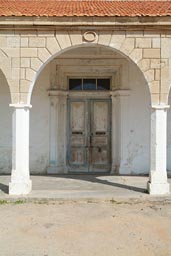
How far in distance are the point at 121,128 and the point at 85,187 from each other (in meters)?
2.72

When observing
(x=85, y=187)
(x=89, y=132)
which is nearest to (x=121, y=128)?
(x=89, y=132)

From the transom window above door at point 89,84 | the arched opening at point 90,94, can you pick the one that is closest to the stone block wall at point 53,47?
the arched opening at point 90,94

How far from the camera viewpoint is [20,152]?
8250 millimetres

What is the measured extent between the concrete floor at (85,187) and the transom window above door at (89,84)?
8.65 ft

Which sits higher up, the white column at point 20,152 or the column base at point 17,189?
the white column at point 20,152

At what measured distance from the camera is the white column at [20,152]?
8148 mm

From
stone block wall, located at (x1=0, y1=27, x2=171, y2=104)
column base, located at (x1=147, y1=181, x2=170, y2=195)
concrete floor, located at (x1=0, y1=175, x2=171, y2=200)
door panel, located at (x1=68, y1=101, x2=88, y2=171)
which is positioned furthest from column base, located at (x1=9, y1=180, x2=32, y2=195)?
door panel, located at (x1=68, y1=101, x2=88, y2=171)

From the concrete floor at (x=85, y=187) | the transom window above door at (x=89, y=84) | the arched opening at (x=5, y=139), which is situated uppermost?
the transom window above door at (x=89, y=84)

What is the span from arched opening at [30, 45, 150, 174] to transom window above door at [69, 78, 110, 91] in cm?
10

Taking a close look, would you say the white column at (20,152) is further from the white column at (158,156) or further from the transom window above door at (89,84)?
the transom window above door at (89,84)

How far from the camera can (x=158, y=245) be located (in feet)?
17.6

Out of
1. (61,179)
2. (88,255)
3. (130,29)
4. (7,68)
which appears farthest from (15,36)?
(88,255)

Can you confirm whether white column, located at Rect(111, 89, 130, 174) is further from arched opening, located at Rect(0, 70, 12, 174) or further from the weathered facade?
arched opening, located at Rect(0, 70, 12, 174)

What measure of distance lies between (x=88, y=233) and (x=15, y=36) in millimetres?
4542
